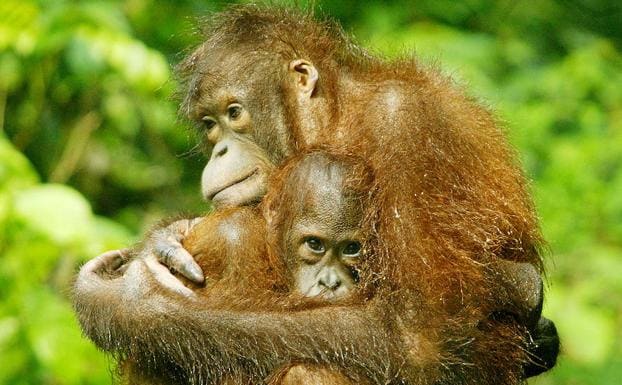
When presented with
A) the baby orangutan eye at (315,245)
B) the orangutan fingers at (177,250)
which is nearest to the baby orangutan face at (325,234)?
the baby orangutan eye at (315,245)

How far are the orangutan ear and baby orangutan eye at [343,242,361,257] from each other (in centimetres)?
76

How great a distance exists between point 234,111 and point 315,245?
3.00ft

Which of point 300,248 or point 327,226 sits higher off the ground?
point 327,226

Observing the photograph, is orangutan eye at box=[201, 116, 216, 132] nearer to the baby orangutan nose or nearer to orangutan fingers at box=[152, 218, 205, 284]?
orangutan fingers at box=[152, 218, 205, 284]

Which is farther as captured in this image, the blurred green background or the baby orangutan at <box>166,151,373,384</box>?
the blurred green background

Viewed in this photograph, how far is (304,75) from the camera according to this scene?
4.42m

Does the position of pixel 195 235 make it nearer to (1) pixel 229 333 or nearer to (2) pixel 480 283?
(1) pixel 229 333

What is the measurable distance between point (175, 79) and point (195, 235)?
1.05 m

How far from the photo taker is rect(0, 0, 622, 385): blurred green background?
582 centimetres

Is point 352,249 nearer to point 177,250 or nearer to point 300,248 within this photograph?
point 300,248

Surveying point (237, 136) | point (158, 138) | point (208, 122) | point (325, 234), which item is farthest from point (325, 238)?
point (158, 138)

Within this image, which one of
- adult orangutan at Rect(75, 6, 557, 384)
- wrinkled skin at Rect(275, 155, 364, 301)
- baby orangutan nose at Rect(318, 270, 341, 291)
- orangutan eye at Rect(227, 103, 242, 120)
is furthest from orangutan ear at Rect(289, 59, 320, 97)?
baby orangutan nose at Rect(318, 270, 341, 291)

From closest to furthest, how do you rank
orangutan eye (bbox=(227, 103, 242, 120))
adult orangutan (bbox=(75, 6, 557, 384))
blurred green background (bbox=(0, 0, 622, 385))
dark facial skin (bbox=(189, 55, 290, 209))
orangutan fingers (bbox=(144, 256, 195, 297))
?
adult orangutan (bbox=(75, 6, 557, 384))
orangutan fingers (bbox=(144, 256, 195, 297))
dark facial skin (bbox=(189, 55, 290, 209))
orangutan eye (bbox=(227, 103, 242, 120))
blurred green background (bbox=(0, 0, 622, 385))

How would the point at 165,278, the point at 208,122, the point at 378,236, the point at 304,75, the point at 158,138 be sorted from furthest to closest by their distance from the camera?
the point at 158,138, the point at 208,122, the point at 304,75, the point at 165,278, the point at 378,236
